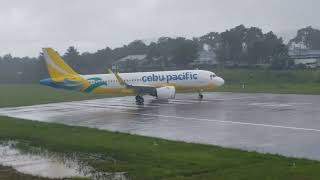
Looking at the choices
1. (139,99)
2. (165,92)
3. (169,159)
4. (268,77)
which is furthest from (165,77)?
(268,77)

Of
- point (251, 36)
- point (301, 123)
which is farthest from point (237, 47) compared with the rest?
point (301, 123)

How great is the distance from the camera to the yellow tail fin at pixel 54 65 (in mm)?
44719

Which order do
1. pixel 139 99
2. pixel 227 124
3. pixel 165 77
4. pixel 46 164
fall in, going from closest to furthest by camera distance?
pixel 46 164, pixel 227 124, pixel 139 99, pixel 165 77

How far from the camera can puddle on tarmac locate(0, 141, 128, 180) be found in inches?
585

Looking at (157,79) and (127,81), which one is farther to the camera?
(127,81)

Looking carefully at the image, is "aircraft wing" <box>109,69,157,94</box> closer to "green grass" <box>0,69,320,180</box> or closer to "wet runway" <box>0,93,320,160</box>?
"wet runway" <box>0,93,320,160</box>

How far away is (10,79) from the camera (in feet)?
427

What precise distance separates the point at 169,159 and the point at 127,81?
99.4 ft

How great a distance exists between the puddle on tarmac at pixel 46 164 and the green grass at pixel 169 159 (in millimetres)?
519

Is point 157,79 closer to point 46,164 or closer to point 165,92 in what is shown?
point 165,92

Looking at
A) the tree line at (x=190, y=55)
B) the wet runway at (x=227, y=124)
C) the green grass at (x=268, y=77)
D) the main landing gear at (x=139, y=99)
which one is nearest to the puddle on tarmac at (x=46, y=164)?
the wet runway at (x=227, y=124)

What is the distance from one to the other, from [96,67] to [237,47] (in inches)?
1448

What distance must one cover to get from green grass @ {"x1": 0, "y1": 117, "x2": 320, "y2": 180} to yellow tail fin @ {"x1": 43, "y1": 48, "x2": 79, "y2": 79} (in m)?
20.9

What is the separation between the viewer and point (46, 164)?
55.2 ft
